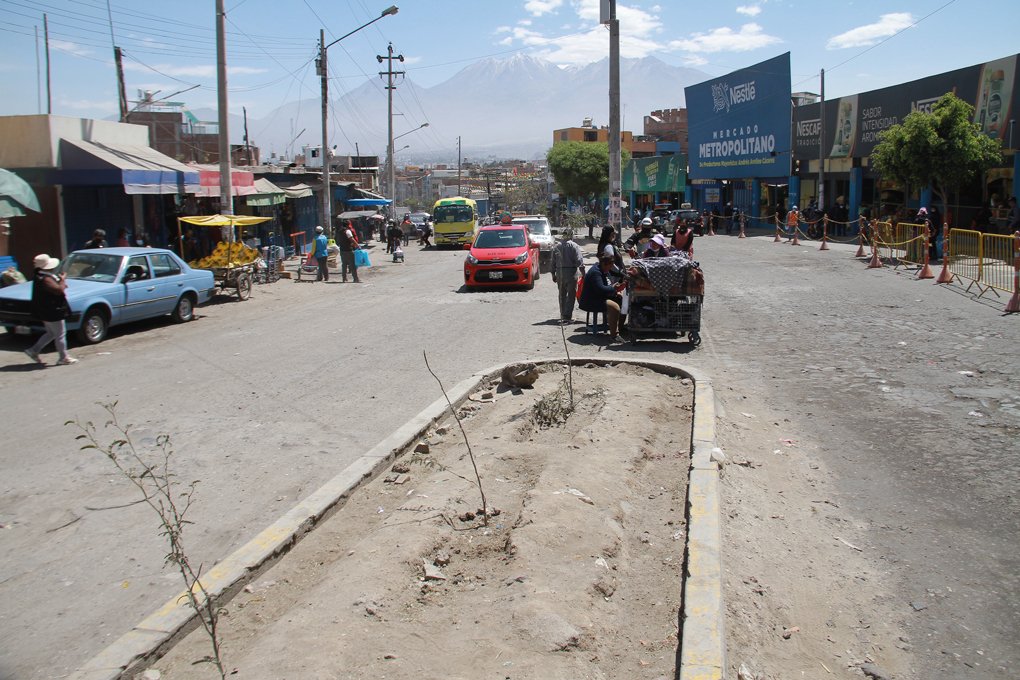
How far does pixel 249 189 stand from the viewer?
27.3m

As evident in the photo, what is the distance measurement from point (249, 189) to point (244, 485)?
22515 millimetres

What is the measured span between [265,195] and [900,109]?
2526 centimetres

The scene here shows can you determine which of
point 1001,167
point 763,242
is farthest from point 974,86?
point 763,242

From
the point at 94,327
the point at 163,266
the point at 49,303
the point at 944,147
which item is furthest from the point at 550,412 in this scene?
the point at 944,147

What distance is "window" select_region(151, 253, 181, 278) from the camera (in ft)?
51.6

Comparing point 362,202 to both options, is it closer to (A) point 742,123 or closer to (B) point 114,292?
(A) point 742,123

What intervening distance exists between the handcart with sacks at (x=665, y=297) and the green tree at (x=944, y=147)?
17.1 metres

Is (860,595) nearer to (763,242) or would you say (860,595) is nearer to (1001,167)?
(1001,167)

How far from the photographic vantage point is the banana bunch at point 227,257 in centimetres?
1998

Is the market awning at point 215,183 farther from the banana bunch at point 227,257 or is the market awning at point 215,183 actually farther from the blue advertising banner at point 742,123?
the blue advertising banner at point 742,123

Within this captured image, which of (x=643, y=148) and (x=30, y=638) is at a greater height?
(x=643, y=148)

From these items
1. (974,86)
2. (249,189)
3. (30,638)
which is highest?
(974,86)

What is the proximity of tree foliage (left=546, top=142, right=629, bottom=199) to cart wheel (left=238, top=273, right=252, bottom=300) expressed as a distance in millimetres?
47648

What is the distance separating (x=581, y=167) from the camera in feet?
217
